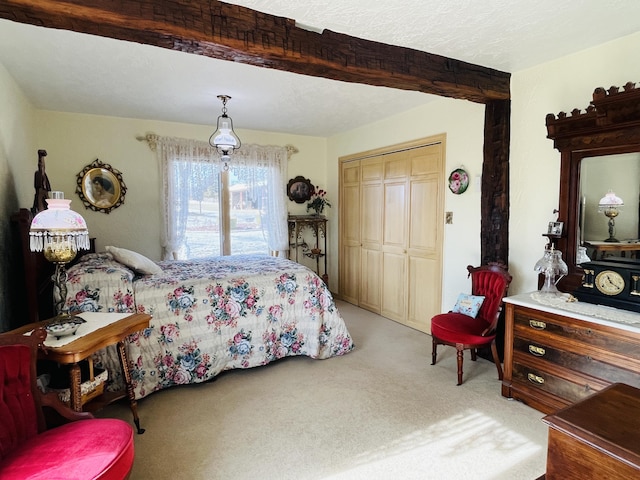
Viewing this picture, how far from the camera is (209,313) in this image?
2832mm

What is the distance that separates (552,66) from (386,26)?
57.2 inches

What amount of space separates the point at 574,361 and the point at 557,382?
0.19 m

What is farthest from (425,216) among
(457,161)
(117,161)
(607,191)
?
(117,161)

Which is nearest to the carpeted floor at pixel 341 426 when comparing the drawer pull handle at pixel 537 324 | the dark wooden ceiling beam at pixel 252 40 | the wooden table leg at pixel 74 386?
the wooden table leg at pixel 74 386

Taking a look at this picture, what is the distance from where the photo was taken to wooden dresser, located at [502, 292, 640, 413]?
1.93m

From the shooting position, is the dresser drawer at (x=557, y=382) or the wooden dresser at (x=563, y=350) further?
the dresser drawer at (x=557, y=382)

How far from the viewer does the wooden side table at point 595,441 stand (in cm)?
104

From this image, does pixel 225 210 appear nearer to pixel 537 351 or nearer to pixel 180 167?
pixel 180 167

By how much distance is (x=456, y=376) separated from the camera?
2.90m

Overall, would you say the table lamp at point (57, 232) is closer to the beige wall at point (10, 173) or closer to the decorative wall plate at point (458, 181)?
the beige wall at point (10, 173)

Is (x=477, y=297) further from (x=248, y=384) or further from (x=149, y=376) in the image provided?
(x=149, y=376)

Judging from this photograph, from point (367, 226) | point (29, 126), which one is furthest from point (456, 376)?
point (29, 126)

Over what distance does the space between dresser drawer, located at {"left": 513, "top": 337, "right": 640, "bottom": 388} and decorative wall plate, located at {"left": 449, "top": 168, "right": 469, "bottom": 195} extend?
1527 mm

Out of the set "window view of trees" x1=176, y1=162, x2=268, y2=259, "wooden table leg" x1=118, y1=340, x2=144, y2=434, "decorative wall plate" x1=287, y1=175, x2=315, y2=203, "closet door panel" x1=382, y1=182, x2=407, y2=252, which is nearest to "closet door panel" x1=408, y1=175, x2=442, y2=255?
"closet door panel" x1=382, y1=182, x2=407, y2=252
